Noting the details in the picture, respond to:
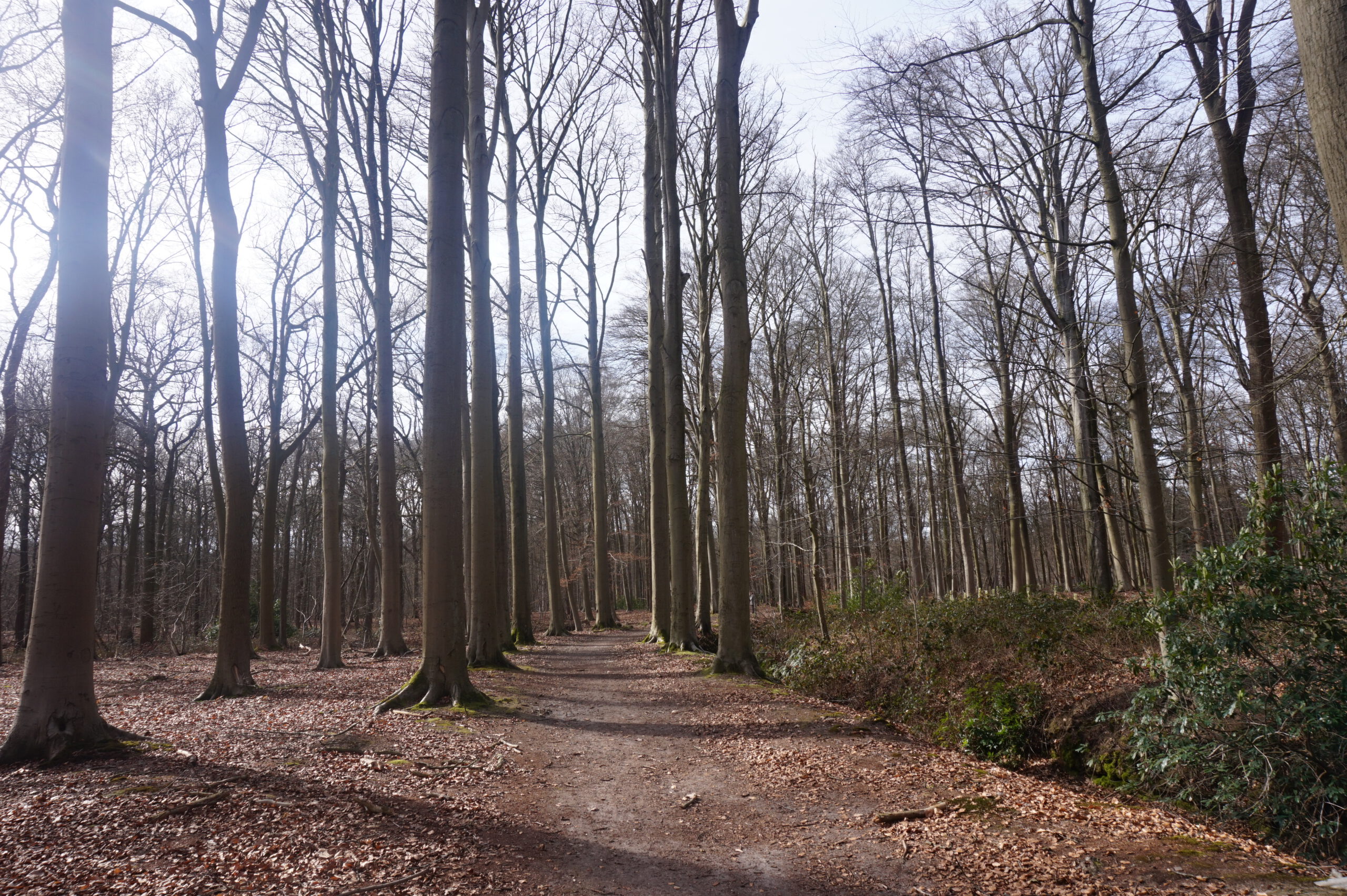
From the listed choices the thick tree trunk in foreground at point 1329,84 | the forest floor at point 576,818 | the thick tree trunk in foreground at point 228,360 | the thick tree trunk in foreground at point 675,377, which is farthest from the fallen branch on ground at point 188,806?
the thick tree trunk in foreground at point 675,377

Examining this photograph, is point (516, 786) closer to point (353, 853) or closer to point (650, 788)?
point (650, 788)

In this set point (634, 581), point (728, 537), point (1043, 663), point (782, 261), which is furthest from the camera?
point (634, 581)

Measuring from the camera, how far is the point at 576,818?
4832 mm

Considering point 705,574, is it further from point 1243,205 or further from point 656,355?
point 1243,205

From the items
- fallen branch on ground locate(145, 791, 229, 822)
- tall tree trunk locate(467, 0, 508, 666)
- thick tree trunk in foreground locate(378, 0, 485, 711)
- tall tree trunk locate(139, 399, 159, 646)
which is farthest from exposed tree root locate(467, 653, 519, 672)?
tall tree trunk locate(139, 399, 159, 646)

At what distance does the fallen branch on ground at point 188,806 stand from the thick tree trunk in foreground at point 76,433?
2.06 m

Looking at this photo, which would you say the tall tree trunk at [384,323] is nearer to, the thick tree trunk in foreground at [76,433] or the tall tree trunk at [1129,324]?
the thick tree trunk in foreground at [76,433]

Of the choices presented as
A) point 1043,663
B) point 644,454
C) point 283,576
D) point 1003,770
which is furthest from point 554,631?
point 1003,770

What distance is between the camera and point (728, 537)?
9.98 meters

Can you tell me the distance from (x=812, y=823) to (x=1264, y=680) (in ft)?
10.6

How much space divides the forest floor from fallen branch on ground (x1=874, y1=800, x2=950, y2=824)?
75mm

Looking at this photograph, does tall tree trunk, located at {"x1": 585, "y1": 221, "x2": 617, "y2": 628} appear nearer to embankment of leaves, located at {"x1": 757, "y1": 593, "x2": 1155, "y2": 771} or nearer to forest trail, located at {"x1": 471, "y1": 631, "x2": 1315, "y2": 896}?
embankment of leaves, located at {"x1": 757, "y1": 593, "x2": 1155, "y2": 771}

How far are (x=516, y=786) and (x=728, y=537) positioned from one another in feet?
17.0

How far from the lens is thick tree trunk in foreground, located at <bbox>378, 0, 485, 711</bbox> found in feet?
26.5
